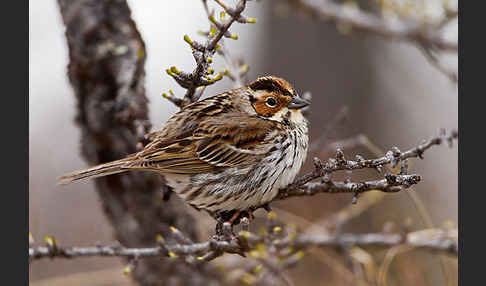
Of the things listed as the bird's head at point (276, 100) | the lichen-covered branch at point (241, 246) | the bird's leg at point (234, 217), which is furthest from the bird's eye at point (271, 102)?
the lichen-covered branch at point (241, 246)

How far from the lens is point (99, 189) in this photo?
328 centimetres

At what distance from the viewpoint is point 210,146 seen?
2.87 m

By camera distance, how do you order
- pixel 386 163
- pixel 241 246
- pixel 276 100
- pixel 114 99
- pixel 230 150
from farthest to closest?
pixel 114 99 → pixel 276 100 → pixel 230 150 → pixel 241 246 → pixel 386 163

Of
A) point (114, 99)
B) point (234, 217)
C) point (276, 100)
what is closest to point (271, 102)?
point (276, 100)

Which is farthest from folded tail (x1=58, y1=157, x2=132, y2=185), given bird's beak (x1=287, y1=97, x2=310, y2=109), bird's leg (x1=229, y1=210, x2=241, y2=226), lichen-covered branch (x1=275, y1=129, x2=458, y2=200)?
lichen-covered branch (x1=275, y1=129, x2=458, y2=200)

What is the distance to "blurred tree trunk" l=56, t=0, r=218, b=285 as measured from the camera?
10.1 ft

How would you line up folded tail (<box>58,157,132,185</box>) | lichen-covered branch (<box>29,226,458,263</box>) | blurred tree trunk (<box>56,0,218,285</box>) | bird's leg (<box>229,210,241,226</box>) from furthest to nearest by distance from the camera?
blurred tree trunk (<box>56,0,218,285</box>)
bird's leg (<box>229,210,241,226</box>)
folded tail (<box>58,157,132,185</box>)
lichen-covered branch (<box>29,226,458,263</box>)

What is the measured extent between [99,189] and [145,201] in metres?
0.29

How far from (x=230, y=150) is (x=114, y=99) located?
30.4 inches

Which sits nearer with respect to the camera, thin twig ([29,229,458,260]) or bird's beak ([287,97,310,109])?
thin twig ([29,229,458,260])

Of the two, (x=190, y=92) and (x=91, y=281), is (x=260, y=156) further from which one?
(x=91, y=281)

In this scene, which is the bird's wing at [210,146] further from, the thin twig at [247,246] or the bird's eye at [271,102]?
the thin twig at [247,246]

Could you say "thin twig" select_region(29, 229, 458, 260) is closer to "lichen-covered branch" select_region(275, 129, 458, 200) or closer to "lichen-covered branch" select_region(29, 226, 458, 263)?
"lichen-covered branch" select_region(29, 226, 458, 263)

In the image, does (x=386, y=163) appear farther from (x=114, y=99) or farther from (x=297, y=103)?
(x=114, y=99)
